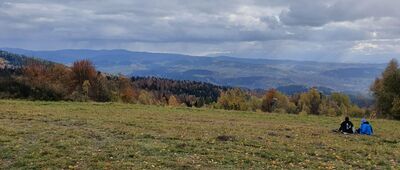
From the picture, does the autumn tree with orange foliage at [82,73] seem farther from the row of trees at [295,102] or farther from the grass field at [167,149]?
the grass field at [167,149]

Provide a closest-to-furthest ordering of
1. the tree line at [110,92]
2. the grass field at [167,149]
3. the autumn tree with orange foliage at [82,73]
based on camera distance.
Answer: the grass field at [167,149] < the tree line at [110,92] < the autumn tree with orange foliage at [82,73]

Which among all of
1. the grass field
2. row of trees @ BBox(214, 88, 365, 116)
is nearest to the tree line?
row of trees @ BBox(214, 88, 365, 116)

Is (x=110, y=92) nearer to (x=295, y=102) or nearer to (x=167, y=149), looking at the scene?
(x=167, y=149)

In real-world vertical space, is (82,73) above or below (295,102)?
above

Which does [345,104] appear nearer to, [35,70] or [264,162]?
[35,70]

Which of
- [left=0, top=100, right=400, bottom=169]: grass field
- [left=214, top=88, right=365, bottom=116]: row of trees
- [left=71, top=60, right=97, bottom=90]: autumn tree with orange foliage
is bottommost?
[left=0, top=100, right=400, bottom=169]: grass field

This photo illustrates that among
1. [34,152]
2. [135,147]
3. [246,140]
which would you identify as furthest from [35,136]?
[246,140]

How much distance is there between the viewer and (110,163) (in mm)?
17516

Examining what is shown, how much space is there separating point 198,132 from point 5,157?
521 inches

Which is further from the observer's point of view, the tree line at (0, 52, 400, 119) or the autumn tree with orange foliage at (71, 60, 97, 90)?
the autumn tree with orange foliage at (71, 60, 97, 90)

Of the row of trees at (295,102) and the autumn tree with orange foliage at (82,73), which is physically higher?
the autumn tree with orange foliage at (82,73)

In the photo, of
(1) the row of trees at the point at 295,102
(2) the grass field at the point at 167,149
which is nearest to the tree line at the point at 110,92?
(1) the row of trees at the point at 295,102

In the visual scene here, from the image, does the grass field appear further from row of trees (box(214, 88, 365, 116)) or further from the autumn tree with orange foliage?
row of trees (box(214, 88, 365, 116))

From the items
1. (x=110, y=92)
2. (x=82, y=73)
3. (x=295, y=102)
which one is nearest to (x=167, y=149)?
(x=110, y=92)
